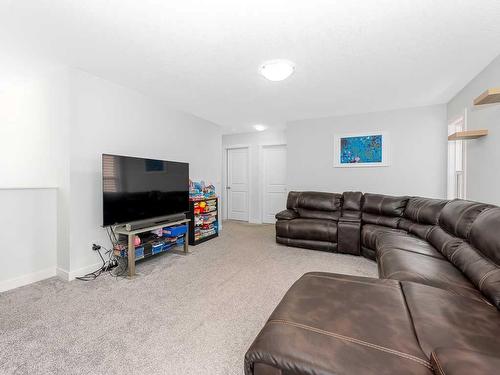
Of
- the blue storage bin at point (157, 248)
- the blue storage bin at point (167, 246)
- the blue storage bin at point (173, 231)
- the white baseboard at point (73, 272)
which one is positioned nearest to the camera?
the white baseboard at point (73, 272)

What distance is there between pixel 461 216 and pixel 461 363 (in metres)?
1.82

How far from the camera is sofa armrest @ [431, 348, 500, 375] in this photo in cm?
68

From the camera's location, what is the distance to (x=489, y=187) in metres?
2.46

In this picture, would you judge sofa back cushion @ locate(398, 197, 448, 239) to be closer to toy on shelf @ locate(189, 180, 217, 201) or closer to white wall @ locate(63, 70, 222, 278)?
toy on shelf @ locate(189, 180, 217, 201)

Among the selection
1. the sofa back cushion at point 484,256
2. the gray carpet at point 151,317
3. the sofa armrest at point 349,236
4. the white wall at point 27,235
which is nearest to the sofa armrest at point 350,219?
the sofa armrest at point 349,236

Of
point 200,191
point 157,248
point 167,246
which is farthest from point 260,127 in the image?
point 157,248

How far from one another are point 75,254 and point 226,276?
66.8 inches

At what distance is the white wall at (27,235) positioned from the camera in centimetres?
235

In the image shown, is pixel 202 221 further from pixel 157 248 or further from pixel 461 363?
pixel 461 363

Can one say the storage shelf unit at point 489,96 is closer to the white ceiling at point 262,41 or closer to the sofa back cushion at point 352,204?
the white ceiling at point 262,41

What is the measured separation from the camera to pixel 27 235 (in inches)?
98.5

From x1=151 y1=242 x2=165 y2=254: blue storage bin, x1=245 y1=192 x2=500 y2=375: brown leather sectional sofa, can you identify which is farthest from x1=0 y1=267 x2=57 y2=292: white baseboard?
x1=245 y1=192 x2=500 y2=375: brown leather sectional sofa

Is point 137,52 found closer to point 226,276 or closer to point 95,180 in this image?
point 95,180

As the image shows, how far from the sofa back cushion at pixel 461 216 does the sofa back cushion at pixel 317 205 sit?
1678mm
